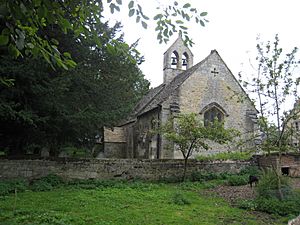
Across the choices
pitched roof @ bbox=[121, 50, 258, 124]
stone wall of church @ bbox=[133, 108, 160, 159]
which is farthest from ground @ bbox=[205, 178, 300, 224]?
pitched roof @ bbox=[121, 50, 258, 124]

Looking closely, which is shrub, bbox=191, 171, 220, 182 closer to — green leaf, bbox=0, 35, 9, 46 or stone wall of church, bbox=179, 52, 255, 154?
stone wall of church, bbox=179, 52, 255, 154

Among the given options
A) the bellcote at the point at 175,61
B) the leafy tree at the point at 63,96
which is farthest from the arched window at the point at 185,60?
the leafy tree at the point at 63,96

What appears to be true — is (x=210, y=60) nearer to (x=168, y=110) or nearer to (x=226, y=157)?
(x=168, y=110)

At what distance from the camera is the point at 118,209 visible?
869 cm

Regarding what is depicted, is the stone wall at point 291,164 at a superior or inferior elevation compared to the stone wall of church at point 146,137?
inferior

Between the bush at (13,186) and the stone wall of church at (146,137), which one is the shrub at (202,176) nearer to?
the stone wall of church at (146,137)

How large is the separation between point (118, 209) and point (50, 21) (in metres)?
7.26

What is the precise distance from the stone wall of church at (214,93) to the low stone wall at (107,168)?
5027 millimetres

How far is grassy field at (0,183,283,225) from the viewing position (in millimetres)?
7391

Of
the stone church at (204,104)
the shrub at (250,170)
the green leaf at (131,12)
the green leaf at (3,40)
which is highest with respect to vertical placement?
the stone church at (204,104)

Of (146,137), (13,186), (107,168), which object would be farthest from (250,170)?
(13,186)

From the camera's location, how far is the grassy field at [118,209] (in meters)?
7.39

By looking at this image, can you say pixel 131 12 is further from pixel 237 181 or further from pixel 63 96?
pixel 237 181

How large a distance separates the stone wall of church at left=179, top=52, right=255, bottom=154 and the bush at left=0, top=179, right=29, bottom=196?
12.8 metres
